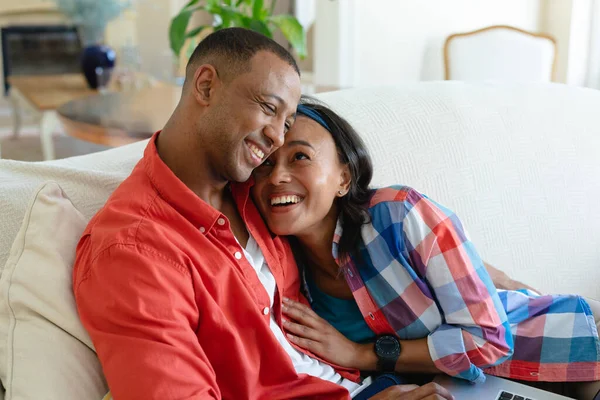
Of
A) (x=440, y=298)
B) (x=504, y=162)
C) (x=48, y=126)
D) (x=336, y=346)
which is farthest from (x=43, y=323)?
(x=48, y=126)

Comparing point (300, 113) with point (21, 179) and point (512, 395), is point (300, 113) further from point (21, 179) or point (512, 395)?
point (512, 395)

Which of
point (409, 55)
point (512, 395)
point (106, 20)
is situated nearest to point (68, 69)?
point (106, 20)

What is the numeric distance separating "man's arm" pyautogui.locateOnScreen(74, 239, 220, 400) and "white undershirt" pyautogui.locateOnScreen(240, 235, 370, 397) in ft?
0.81

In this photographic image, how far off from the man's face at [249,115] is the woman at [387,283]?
0.15 m

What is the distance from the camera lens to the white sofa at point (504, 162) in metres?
1.74

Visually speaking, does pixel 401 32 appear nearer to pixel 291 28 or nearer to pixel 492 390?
pixel 291 28

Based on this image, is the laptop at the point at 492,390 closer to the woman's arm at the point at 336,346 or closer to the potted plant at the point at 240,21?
the woman's arm at the point at 336,346

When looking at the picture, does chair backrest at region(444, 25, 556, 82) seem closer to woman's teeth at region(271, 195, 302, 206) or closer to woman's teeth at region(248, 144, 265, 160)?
woman's teeth at region(271, 195, 302, 206)

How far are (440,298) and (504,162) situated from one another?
0.63 meters

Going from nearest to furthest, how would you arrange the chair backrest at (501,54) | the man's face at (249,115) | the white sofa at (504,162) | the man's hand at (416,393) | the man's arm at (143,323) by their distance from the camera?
the man's arm at (143,323), the man's face at (249,115), the man's hand at (416,393), the white sofa at (504,162), the chair backrest at (501,54)

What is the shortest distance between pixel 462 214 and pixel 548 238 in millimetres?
273

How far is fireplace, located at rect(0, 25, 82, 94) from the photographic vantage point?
630cm

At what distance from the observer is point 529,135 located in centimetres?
186

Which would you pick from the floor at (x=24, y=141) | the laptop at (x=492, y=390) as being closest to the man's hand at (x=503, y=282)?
the laptop at (x=492, y=390)
